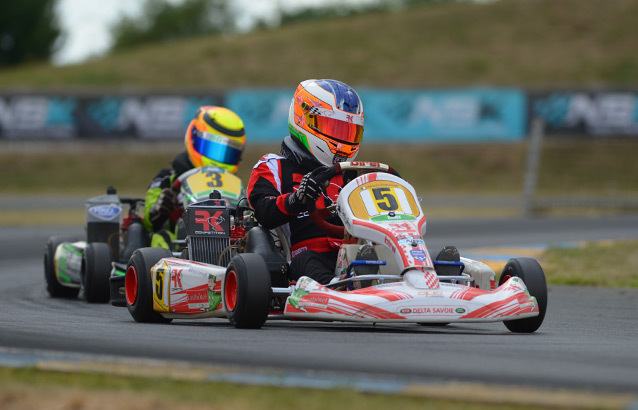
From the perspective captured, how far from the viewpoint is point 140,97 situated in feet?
86.7

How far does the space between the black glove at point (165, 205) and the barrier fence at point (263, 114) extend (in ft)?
56.2

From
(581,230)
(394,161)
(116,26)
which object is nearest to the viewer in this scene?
(581,230)

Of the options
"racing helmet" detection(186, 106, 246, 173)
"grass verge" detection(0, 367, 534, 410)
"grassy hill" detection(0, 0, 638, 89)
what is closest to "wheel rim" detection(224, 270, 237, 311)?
"grass verge" detection(0, 367, 534, 410)

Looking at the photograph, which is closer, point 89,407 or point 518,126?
point 89,407

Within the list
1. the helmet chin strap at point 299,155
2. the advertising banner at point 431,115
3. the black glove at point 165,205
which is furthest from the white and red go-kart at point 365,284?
the advertising banner at point 431,115

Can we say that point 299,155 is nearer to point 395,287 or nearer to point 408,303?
point 395,287

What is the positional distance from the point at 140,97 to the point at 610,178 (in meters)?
12.2

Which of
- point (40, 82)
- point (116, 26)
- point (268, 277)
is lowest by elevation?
point (268, 277)

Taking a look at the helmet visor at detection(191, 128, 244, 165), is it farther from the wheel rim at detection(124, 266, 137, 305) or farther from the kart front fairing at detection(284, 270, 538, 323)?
the kart front fairing at detection(284, 270, 538, 323)

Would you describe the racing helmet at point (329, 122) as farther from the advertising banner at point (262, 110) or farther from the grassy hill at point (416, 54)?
the grassy hill at point (416, 54)

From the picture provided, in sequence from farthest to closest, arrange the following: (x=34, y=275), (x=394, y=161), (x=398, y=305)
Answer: (x=394, y=161) < (x=34, y=275) < (x=398, y=305)

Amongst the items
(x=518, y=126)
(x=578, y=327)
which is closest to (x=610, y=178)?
(x=518, y=126)

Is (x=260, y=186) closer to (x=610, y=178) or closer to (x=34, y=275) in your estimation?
(x=34, y=275)

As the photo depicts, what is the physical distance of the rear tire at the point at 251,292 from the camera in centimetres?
583
